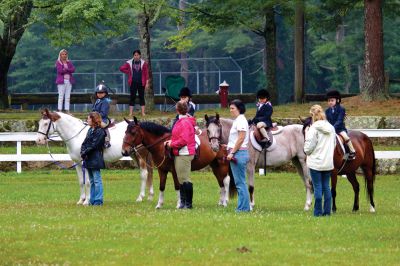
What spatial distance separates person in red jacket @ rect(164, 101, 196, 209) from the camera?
73.8ft

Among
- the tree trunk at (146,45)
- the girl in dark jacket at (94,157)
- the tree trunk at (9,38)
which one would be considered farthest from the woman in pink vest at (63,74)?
the girl in dark jacket at (94,157)

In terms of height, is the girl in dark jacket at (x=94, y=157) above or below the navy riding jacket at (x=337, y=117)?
below

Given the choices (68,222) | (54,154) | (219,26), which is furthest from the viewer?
(219,26)

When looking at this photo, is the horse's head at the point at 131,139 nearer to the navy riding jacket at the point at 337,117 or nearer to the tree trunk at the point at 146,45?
the navy riding jacket at the point at 337,117

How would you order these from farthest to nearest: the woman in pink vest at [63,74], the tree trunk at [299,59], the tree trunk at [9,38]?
the tree trunk at [299,59], the tree trunk at [9,38], the woman in pink vest at [63,74]

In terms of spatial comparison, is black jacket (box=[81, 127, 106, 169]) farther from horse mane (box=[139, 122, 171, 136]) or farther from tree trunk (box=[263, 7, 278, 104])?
tree trunk (box=[263, 7, 278, 104])

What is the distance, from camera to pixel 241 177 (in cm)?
2194

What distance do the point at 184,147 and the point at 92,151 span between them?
2.50m

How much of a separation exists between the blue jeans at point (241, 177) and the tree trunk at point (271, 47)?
24.5 metres

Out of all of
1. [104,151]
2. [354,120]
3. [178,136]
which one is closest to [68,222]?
[178,136]

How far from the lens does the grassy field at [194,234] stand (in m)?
16.0

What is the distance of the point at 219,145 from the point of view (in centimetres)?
2298

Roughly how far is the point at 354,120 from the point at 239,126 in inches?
679

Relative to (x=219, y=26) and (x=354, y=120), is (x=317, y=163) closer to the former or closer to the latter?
(x=354, y=120)
